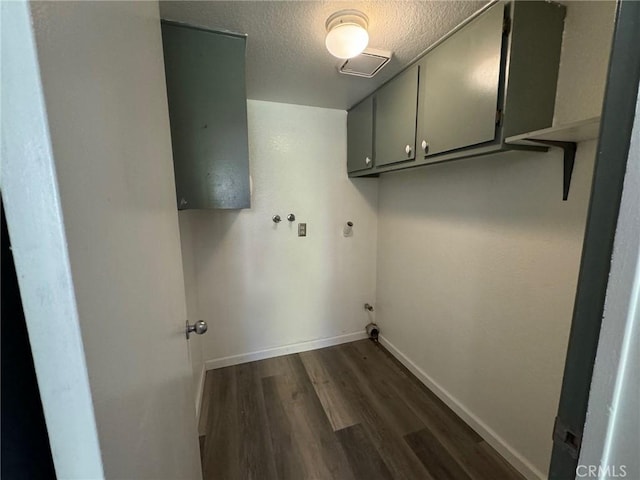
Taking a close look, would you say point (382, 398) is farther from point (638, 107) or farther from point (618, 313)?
point (638, 107)

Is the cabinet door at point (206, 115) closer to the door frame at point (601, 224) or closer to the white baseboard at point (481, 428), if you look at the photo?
the door frame at point (601, 224)

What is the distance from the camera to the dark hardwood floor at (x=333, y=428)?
4.75ft

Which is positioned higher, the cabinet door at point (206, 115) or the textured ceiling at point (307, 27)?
the textured ceiling at point (307, 27)

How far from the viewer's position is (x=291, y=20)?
1.24 metres

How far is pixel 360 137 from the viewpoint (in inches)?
86.9

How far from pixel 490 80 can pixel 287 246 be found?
1779mm

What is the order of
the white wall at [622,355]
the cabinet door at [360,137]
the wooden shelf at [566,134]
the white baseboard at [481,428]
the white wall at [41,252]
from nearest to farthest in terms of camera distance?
the white wall at [41,252] < the white wall at [622,355] < the wooden shelf at [566,134] < the white baseboard at [481,428] < the cabinet door at [360,137]

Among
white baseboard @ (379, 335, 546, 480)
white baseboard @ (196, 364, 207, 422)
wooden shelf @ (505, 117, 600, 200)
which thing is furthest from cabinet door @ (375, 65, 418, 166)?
white baseboard @ (196, 364, 207, 422)

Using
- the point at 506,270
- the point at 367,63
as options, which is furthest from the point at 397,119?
the point at 506,270

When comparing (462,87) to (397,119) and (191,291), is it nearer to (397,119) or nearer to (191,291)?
(397,119)

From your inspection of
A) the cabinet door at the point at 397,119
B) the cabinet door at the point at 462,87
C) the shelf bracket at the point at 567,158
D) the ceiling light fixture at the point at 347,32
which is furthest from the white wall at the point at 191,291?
the shelf bracket at the point at 567,158

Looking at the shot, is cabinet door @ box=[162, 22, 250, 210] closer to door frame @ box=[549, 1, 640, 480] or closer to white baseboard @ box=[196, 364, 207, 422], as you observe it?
door frame @ box=[549, 1, 640, 480]

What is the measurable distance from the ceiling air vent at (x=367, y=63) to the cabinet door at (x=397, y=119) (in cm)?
19


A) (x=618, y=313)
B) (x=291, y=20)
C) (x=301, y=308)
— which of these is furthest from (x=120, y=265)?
(x=301, y=308)
